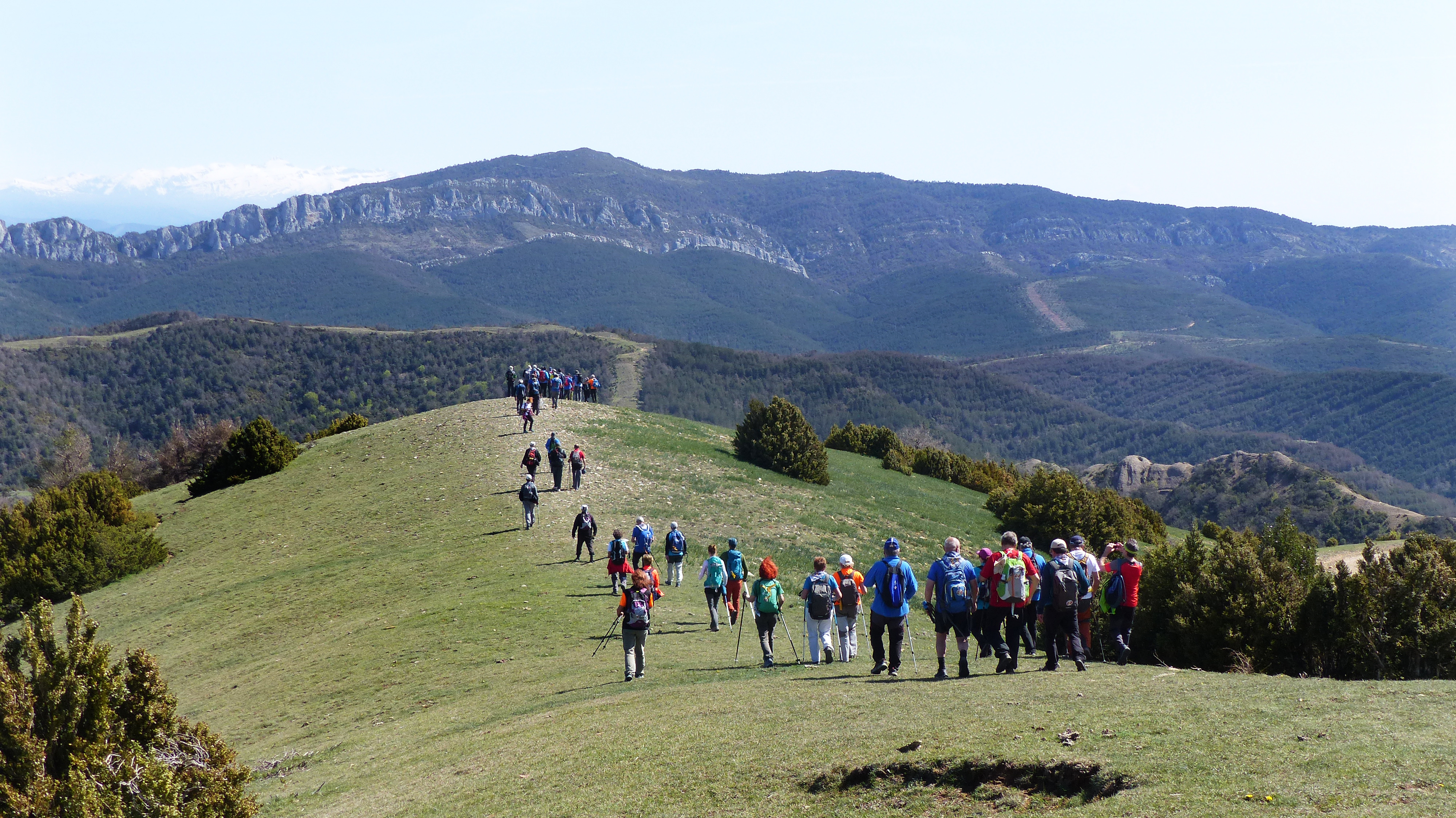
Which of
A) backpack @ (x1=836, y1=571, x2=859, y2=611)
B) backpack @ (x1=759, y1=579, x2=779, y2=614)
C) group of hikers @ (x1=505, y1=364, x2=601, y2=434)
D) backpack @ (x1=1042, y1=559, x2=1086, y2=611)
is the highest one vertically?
group of hikers @ (x1=505, y1=364, x2=601, y2=434)

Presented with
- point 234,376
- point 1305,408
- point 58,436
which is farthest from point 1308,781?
point 1305,408

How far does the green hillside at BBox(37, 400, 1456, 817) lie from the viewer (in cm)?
895

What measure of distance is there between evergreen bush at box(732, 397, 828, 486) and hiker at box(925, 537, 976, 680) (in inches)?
1024

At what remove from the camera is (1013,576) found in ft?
44.1

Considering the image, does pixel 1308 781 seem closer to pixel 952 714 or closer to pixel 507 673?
pixel 952 714

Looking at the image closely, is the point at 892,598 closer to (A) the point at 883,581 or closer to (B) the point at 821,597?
(A) the point at 883,581

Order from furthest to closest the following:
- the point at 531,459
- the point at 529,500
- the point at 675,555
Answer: the point at 531,459 → the point at 529,500 → the point at 675,555

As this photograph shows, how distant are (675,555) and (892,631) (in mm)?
9599

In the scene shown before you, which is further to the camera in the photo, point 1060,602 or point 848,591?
point 848,591

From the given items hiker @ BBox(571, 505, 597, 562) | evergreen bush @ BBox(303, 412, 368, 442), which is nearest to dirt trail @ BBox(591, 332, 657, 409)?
evergreen bush @ BBox(303, 412, 368, 442)

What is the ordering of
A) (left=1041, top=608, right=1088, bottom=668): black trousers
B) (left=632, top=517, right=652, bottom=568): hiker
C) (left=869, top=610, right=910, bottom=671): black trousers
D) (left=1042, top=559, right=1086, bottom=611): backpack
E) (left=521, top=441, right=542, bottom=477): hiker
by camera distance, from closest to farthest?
1. (left=1042, top=559, right=1086, bottom=611): backpack
2. (left=1041, top=608, right=1088, bottom=668): black trousers
3. (left=869, top=610, right=910, bottom=671): black trousers
4. (left=632, top=517, right=652, bottom=568): hiker
5. (left=521, top=441, right=542, bottom=477): hiker

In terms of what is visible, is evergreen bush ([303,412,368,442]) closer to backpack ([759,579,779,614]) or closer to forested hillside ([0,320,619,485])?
backpack ([759,579,779,614])

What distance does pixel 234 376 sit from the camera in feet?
455

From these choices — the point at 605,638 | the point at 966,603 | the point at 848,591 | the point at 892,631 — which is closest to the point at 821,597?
the point at 848,591
